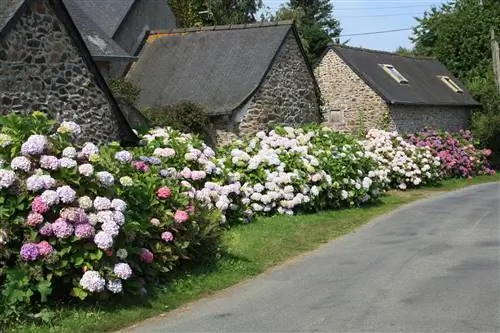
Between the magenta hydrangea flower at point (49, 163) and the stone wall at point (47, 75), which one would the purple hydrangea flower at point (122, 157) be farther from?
the stone wall at point (47, 75)

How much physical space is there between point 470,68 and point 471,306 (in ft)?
142

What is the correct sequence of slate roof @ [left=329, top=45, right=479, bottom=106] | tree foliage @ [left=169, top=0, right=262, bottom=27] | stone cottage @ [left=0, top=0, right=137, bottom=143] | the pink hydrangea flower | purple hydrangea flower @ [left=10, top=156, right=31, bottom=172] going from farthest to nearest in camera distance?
tree foliage @ [left=169, top=0, right=262, bottom=27], slate roof @ [left=329, top=45, right=479, bottom=106], stone cottage @ [left=0, top=0, right=137, bottom=143], the pink hydrangea flower, purple hydrangea flower @ [left=10, top=156, right=31, bottom=172]

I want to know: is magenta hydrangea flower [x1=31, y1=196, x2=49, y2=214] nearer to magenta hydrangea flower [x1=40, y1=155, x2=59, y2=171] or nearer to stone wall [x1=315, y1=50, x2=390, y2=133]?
magenta hydrangea flower [x1=40, y1=155, x2=59, y2=171]

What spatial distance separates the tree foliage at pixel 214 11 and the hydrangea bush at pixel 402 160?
18852mm

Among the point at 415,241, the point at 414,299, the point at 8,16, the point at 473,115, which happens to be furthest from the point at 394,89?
the point at 414,299

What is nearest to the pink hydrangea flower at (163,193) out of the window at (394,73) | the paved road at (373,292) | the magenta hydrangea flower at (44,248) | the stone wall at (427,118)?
the paved road at (373,292)

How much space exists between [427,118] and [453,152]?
4.50 metres

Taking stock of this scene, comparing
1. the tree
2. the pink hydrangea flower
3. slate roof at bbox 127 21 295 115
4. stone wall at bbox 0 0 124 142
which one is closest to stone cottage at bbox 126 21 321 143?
slate roof at bbox 127 21 295 115

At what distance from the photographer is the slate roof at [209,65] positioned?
2292 cm

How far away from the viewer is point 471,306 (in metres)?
7.44

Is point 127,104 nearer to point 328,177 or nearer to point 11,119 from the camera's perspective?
point 328,177

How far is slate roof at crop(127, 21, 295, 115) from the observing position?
22922 mm

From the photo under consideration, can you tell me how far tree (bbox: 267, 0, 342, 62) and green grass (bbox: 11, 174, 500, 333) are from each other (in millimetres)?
30355

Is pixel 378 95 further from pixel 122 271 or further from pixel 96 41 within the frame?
pixel 122 271
